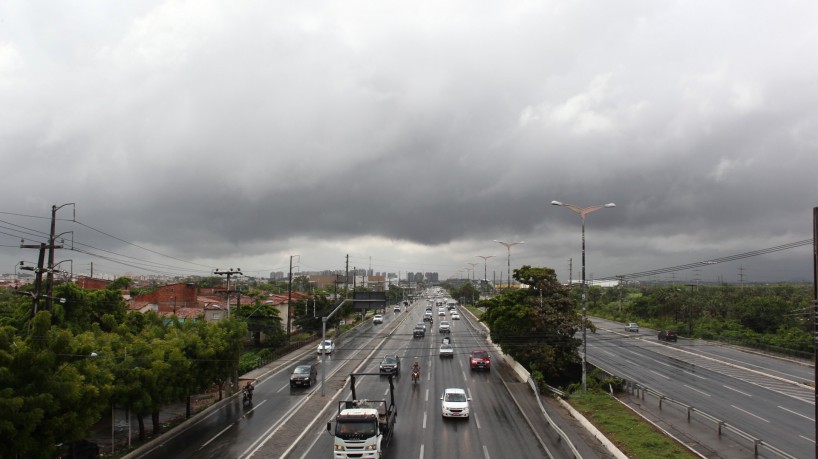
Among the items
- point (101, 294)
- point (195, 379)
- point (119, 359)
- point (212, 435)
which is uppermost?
point (101, 294)

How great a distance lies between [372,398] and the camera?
35.9 m

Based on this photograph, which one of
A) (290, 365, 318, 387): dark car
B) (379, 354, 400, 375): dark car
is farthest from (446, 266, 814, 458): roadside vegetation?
(290, 365, 318, 387): dark car

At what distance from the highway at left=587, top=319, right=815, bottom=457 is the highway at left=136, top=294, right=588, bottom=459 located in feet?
40.7

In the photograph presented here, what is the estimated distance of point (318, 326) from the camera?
8381cm

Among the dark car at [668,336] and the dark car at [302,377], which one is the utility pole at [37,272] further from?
the dark car at [668,336]

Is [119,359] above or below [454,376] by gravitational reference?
above

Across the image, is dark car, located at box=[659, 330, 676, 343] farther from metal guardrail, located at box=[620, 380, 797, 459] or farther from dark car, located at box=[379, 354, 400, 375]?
dark car, located at box=[379, 354, 400, 375]

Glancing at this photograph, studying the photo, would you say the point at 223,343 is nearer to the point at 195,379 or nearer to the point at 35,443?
the point at 195,379

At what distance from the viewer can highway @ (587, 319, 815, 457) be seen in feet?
96.9

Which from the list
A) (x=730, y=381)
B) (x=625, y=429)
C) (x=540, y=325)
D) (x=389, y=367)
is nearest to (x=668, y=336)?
(x=730, y=381)

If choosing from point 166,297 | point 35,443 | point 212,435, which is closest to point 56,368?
point 35,443

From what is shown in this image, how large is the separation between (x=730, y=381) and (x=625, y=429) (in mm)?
24389

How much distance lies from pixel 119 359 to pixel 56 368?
19.4ft

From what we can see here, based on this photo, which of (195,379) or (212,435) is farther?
(195,379)
